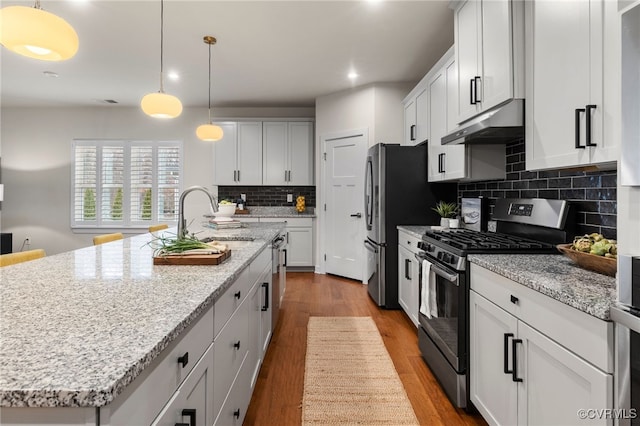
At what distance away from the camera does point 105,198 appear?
20.0 ft

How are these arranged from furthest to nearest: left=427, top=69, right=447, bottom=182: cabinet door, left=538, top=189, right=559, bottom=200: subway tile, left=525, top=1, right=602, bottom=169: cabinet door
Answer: left=427, top=69, right=447, bottom=182: cabinet door < left=538, top=189, right=559, bottom=200: subway tile < left=525, top=1, right=602, bottom=169: cabinet door

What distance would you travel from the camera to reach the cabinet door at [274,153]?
Result: 228 inches

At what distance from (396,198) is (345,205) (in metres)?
1.49

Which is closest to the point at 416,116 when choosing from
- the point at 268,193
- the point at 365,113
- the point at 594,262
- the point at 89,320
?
the point at 365,113

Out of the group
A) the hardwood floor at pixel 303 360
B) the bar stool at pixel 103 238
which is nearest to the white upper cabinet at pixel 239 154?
the hardwood floor at pixel 303 360

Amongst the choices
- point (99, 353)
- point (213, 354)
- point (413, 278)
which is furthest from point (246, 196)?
point (99, 353)

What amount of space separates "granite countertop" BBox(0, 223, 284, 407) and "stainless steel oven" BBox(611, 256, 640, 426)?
1.13 m

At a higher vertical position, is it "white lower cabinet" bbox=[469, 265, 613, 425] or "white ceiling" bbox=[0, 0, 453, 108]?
"white ceiling" bbox=[0, 0, 453, 108]

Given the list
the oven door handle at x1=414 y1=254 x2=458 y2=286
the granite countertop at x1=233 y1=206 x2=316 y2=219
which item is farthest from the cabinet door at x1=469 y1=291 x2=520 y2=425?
the granite countertop at x1=233 y1=206 x2=316 y2=219

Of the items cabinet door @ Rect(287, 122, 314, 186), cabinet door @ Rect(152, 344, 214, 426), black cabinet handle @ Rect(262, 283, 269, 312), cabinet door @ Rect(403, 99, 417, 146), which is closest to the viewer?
cabinet door @ Rect(152, 344, 214, 426)

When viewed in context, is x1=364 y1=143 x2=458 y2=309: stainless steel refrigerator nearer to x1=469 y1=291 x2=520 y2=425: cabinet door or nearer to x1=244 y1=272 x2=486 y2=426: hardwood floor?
x1=244 y1=272 x2=486 y2=426: hardwood floor

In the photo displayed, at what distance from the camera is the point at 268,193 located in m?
6.09

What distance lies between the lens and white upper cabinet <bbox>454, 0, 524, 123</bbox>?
1.91 metres

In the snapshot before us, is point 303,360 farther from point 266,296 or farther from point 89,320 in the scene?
point 89,320
